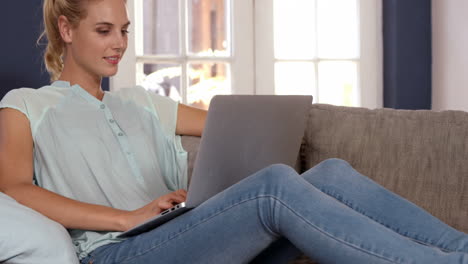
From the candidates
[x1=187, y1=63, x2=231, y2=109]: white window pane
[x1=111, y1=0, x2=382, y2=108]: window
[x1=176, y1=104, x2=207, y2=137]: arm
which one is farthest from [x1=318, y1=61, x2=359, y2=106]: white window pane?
[x1=176, y1=104, x2=207, y2=137]: arm

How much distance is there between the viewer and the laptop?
1.42 m

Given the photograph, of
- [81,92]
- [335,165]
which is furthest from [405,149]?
[81,92]

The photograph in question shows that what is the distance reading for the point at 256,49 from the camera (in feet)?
11.4

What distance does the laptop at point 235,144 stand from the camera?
1.42 metres

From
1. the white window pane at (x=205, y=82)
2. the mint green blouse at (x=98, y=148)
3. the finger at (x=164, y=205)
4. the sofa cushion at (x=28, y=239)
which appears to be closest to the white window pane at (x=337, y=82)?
the white window pane at (x=205, y=82)

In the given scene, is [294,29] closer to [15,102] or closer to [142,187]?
[142,187]

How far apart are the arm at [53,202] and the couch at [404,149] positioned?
535 mm

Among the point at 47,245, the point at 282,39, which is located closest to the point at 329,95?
the point at 282,39

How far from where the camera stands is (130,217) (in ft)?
5.16

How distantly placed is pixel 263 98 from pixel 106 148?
0.58 metres

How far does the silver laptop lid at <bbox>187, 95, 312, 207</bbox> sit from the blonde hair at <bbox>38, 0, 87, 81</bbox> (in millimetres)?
655

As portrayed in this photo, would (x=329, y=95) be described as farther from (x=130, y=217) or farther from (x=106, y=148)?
(x=130, y=217)

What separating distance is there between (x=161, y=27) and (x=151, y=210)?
6.20 ft

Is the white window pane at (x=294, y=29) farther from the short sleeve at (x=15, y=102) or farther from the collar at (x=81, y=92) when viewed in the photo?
the short sleeve at (x=15, y=102)
